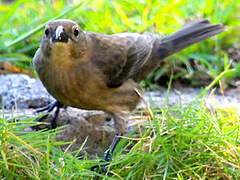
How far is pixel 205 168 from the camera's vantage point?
294 cm

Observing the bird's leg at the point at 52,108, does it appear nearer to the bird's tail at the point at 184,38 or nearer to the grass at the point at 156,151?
the grass at the point at 156,151

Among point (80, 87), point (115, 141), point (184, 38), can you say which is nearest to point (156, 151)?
point (115, 141)

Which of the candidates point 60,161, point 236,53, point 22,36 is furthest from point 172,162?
point 236,53

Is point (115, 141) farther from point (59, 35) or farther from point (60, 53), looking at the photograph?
point (59, 35)

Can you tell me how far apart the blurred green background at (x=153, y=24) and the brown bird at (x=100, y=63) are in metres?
0.60

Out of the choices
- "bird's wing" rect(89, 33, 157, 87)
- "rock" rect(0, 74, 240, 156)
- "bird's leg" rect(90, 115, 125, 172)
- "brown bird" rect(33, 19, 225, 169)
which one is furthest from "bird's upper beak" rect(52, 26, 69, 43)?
"bird's leg" rect(90, 115, 125, 172)

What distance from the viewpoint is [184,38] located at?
444cm

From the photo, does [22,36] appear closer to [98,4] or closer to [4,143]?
[98,4]

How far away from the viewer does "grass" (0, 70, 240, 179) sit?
279 centimetres

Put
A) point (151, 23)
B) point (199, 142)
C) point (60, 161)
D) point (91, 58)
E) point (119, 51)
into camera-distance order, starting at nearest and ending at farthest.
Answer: point (60, 161)
point (199, 142)
point (91, 58)
point (119, 51)
point (151, 23)

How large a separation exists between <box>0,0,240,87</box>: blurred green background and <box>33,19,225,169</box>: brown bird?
0.60m

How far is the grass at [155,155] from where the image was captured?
2.79 metres

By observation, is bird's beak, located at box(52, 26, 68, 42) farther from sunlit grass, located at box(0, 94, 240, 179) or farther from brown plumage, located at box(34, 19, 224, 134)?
sunlit grass, located at box(0, 94, 240, 179)

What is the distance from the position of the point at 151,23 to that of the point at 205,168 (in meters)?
2.64
